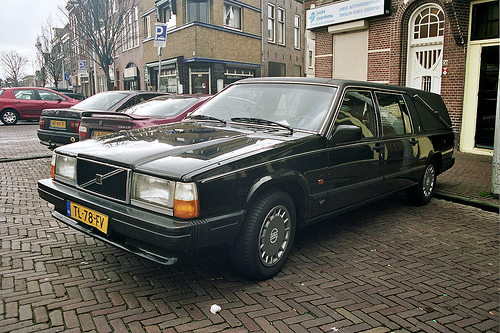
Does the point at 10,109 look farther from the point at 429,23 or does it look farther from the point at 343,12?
the point at 429,23

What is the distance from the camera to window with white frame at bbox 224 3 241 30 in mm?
24234

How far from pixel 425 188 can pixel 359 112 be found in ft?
7.22

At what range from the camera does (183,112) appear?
7.34 metres

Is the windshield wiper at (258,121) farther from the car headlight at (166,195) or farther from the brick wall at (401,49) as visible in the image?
the brick wall at (401,49)

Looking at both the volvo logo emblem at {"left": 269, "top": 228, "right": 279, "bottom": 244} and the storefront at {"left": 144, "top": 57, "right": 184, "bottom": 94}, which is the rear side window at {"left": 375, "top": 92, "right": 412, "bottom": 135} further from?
the storefront at {"left": 144, "top": 57, "right": 184, "bottom": 94}

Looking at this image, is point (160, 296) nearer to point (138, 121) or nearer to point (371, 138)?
point (371, 138)

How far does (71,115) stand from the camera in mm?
8289

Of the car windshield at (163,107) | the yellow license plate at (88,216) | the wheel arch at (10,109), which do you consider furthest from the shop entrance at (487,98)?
the wheel arch at (10,109)

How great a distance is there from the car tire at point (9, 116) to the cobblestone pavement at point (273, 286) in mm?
15110

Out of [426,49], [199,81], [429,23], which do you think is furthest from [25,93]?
[429,23]

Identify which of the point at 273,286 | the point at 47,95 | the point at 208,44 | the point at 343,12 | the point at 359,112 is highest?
the point at 208,44

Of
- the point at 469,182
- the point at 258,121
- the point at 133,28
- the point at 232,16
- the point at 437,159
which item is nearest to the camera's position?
the point at 258,121

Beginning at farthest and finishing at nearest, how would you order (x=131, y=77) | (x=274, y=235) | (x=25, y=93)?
(x=131, y=77) < (x=25, y=93) < (x=274, y=235)

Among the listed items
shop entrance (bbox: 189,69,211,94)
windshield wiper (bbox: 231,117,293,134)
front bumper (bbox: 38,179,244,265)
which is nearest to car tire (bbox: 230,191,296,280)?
front bumper (bbox: 38,179,244,265)
